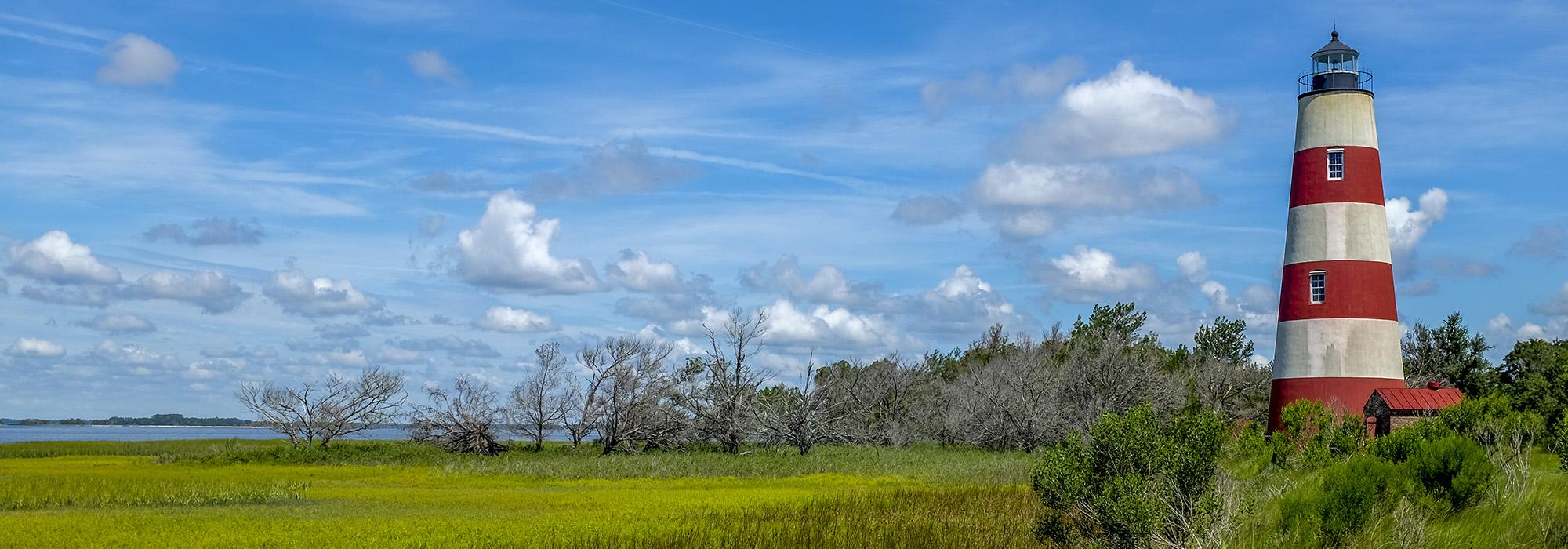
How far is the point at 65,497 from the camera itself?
1137 inches

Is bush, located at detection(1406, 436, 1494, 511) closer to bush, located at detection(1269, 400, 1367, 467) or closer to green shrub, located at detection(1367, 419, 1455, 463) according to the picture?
green shrub, located at detection(1367, 419, 1455, 463)

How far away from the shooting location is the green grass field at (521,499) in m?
20.5

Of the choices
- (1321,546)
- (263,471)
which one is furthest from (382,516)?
(263,471)

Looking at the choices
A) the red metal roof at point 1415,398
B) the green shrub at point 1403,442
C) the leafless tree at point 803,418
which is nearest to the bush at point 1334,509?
the green shrub at point 1403,442

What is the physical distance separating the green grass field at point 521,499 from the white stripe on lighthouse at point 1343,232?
33.9 ft

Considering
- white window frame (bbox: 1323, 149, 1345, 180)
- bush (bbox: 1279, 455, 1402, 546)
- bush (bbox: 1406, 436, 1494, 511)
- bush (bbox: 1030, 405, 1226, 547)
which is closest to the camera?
bush (bbox: 1030, 405, 1226, 547)

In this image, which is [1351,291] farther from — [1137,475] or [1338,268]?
[1137,475]

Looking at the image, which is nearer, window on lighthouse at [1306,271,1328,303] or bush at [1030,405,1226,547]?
bush at [1030,405,1226,547]

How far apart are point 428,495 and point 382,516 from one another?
250 inches

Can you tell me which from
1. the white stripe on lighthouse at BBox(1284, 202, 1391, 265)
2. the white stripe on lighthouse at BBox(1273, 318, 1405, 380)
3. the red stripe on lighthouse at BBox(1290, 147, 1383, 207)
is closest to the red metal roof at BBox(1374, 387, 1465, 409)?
the white stripe on lighthouse at BBox(1273, 318, 1405, 380)

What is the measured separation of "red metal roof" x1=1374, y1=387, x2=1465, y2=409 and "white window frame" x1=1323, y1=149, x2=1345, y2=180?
589 cm

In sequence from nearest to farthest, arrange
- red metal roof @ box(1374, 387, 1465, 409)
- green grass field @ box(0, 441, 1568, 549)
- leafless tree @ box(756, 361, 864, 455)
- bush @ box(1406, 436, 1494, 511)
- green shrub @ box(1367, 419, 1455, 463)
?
green grass field @ box(0, 441, 1568, 549) → bush @ box(1406, 436, 1494, 511) → green shrub @ box(1367, 419, 1455, 463) → red metal roof @ box(1374, 387, 1465, 409) → leafless tree @ box(756, 361, 864, 455)

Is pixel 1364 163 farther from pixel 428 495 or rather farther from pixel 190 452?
pixel 190 452

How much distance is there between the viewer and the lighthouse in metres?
32.9
